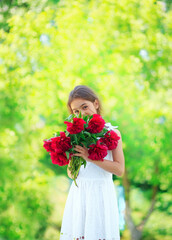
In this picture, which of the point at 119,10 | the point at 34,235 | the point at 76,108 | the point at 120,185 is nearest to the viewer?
the point at 76,108

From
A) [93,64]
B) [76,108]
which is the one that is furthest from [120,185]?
[76,108]

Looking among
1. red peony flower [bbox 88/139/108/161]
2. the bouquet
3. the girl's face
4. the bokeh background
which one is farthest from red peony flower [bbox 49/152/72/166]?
the bokeh background

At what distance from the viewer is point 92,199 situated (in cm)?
131

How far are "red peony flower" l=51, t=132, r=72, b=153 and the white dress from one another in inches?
9.0

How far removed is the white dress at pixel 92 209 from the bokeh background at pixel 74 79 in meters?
2.29

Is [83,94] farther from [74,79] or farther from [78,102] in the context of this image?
[74,79]

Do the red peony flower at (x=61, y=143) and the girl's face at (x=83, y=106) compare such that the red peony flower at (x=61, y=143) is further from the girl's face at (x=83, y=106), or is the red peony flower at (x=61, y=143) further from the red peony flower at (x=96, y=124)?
the girl's face at (x=83, y=106)

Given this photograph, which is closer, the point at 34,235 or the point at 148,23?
the point at 148,23

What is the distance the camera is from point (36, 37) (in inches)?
155

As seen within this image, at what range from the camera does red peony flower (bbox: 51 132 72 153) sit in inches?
47.5

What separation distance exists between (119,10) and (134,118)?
164 centimetres

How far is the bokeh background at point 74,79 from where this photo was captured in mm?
3748

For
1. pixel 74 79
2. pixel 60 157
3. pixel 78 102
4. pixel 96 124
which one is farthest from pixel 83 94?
pixel 74 79

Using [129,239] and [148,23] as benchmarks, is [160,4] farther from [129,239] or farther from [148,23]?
[129,239]
